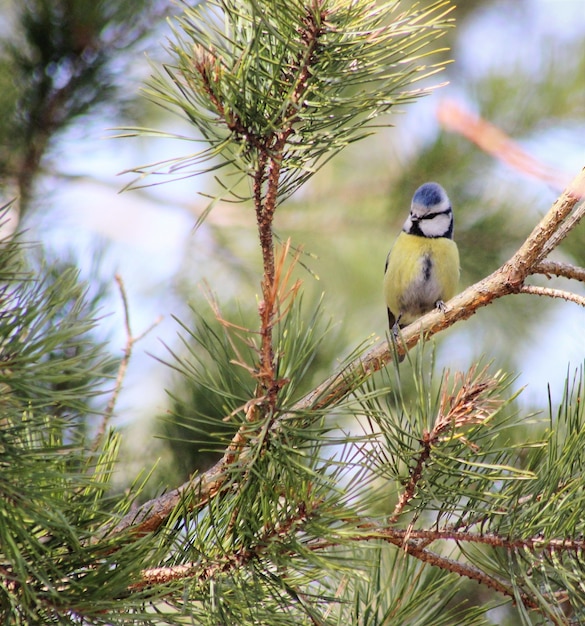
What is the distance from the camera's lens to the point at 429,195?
216cm

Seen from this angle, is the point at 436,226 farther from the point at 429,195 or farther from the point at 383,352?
the point at 383,352

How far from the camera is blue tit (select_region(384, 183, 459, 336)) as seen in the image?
2.19 metres

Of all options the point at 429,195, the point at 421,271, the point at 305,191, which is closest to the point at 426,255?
the point at 421,271

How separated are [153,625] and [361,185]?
2.37 m

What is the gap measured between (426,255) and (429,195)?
7.4 inches

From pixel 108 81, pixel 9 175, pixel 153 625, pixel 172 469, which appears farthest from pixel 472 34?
pixel 153 625

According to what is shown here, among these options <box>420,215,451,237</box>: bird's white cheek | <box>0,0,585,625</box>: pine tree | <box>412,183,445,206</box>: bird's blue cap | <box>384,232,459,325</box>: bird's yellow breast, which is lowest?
<box>0,0,585,625</box>: pine tree

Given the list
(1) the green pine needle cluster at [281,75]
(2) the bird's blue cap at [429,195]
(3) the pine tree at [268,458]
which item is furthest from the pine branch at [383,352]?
(2) the bird's blue cap at [429,195]

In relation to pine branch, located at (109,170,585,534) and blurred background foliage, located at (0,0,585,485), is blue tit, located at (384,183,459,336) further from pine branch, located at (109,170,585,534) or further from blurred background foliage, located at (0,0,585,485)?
pine branch, located at (109,170,585,534)

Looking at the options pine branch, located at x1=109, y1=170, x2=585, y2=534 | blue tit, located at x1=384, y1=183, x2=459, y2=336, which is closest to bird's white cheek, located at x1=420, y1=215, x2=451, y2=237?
blue tit, located at x1=384, y1=183, x2=459, y2=336

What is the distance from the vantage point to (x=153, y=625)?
2.81ft

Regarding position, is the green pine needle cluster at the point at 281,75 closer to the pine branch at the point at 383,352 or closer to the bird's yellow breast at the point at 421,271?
the pine branch at the point at 383,352

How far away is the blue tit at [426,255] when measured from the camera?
2191 mm

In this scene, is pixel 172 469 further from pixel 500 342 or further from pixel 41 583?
pixel 500 342
